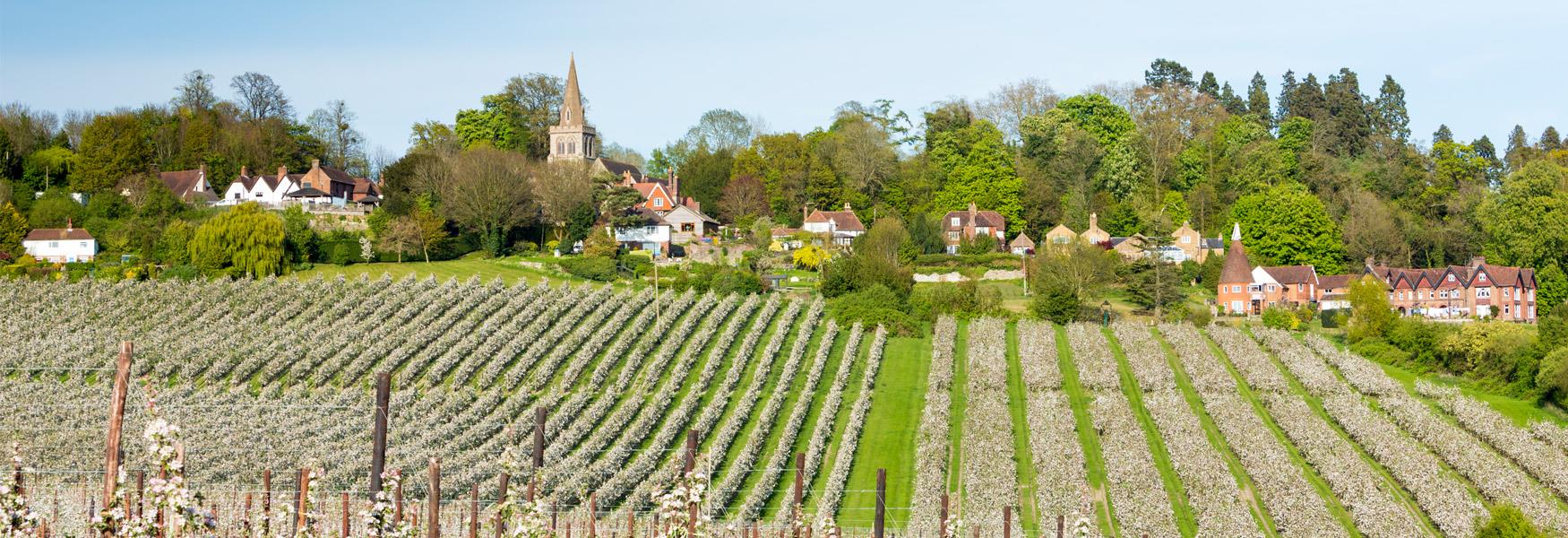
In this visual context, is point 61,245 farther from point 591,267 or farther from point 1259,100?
point 1259,100

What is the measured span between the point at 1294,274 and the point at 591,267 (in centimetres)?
3147

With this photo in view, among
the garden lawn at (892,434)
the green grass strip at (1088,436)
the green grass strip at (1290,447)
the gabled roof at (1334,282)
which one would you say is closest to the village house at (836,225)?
the gabled roof at (1334,282)

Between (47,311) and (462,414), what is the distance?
1923 cm

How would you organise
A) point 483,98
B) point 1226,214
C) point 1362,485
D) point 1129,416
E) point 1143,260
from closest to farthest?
point 1362,485 → point 1129,416 → point 1143,260 → point 1226,214 → point 483,98

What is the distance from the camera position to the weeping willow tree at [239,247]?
195ft

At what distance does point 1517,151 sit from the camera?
97188 mm

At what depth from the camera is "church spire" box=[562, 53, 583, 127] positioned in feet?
307

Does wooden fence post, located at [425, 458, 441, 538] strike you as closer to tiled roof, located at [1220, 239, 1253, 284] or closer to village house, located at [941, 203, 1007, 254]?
tiled roof, located at [1220, 239, 1253, 284]

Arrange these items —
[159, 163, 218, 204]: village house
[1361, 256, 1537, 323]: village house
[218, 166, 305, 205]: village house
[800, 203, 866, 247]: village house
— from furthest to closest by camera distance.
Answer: [800, 203, 866, 247]: village house
[218, 166, 305, 205]: village house
[159, 163, 218, 204]: village house
[1361, 256, 1537, 323]: village house

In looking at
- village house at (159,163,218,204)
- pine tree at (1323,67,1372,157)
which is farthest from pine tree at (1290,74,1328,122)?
village house at (159,163,218,204)

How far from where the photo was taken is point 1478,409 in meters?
46.5

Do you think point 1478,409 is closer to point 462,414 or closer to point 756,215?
point 462,414

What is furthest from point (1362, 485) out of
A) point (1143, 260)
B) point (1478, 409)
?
point (1143, 260)

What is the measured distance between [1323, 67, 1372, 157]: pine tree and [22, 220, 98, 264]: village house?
71.1 meters
